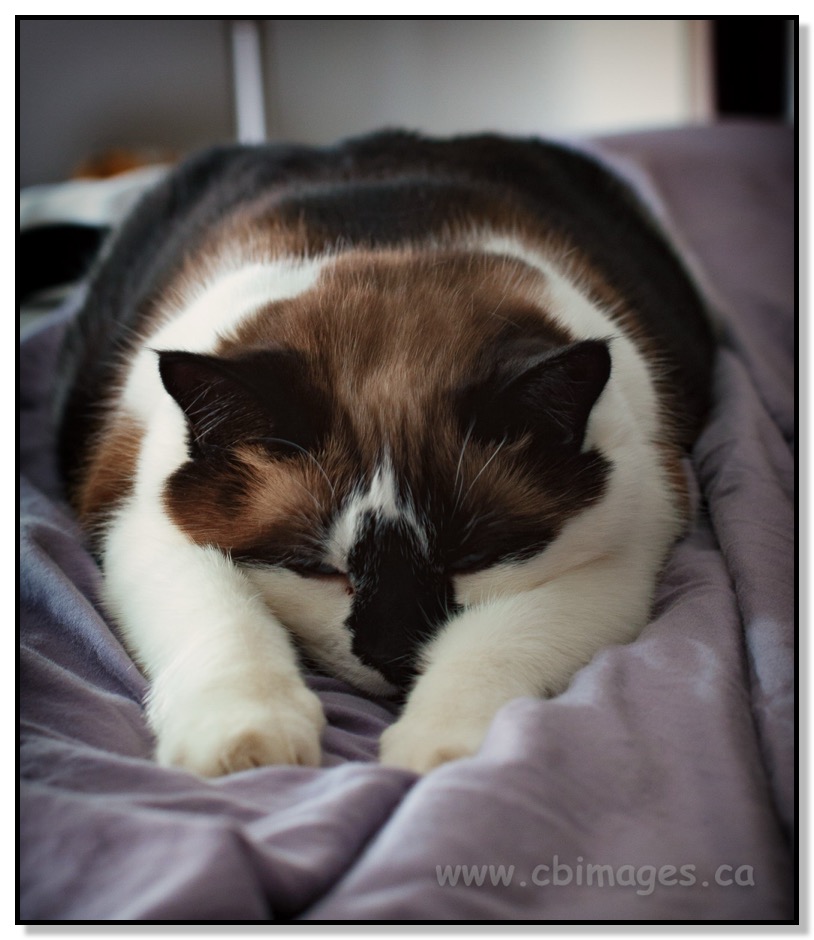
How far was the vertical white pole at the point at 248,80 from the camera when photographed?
2.66m

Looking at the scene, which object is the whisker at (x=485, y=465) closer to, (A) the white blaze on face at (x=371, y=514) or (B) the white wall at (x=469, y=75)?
(A) the white blaze on face at (x=371, y=514)

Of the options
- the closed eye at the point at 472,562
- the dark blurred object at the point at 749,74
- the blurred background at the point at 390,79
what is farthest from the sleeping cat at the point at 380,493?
the dark blurred object at the point at 749,74

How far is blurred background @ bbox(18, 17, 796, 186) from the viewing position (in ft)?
8.61

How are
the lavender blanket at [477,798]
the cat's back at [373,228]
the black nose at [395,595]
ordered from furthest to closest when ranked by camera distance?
the cat's back at [373,228] → the black nose at [395,595] → the lavender blanket at [477,798]

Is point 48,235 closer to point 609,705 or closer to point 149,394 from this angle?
point 149,394

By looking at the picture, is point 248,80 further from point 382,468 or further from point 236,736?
point 236,736

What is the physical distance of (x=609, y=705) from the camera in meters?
0.89

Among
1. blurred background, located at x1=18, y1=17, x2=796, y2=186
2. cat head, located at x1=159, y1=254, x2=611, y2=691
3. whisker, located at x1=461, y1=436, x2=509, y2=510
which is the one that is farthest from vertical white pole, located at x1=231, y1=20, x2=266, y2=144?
whisker, located at x1=461, y1=436, x2=509, y2=510

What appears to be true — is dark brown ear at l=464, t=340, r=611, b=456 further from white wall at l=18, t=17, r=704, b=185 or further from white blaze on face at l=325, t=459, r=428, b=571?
white wall at l=18, t=17, r=704, b=185

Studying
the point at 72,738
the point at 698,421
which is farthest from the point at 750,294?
the point at 72,738

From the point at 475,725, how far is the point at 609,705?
0.13 meters

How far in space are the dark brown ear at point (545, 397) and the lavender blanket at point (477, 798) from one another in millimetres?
251

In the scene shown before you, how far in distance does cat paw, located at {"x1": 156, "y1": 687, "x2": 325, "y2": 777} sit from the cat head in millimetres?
126

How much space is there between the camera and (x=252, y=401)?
100cm
